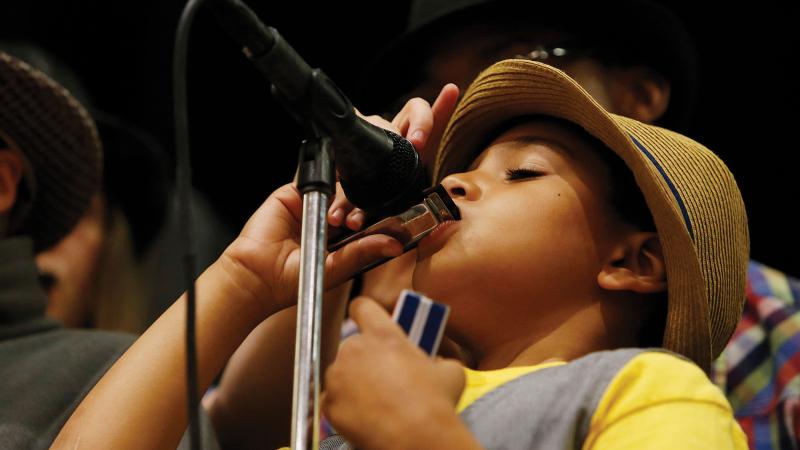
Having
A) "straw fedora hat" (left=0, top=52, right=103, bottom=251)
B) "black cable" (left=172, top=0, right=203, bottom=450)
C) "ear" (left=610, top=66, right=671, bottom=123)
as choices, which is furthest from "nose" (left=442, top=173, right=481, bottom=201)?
"straw fedora hat" (left=0, top=52, right=103, bottom=251)

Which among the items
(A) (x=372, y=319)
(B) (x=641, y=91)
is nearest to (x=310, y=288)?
(A) (x=372, y=319)

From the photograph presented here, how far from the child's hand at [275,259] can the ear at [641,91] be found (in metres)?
0.80

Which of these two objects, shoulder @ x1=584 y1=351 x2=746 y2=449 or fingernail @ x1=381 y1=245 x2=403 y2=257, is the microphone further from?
shoulder @ x1=584 y1=351 x2=746 y2=449

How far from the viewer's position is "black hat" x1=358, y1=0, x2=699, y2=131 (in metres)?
1.74

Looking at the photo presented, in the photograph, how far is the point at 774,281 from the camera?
1.64 metres

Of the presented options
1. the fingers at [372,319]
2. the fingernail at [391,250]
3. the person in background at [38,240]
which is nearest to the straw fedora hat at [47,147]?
→ the person in background at [38,240]

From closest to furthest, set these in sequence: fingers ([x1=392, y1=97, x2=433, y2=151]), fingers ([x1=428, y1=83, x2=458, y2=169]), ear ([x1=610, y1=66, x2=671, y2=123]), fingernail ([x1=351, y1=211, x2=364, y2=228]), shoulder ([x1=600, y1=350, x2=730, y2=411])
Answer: shoulder ([x1=600, y1=350, x2=730, y2=411]) < fingernail ([x1=351, y1=211, x2=364, y2=228]) < fingers ([x1=392, y1=97, x2=433, y2=151]) < fingers ([x1=428, y1=83, x2=458, y2=169]) < ear ([x1=610, y1=66, x2=671, y2=123])

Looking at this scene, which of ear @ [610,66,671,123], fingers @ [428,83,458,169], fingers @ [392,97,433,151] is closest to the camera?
fingers @ [392,97,433,151]

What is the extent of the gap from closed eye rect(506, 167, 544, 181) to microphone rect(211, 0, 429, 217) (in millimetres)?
216

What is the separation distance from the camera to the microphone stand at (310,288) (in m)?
0.73

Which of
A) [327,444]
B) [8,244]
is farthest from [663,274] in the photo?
[8,244]

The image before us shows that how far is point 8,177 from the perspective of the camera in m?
1.55

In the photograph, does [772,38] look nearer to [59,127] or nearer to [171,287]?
[59,127]

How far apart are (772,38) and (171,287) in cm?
177
